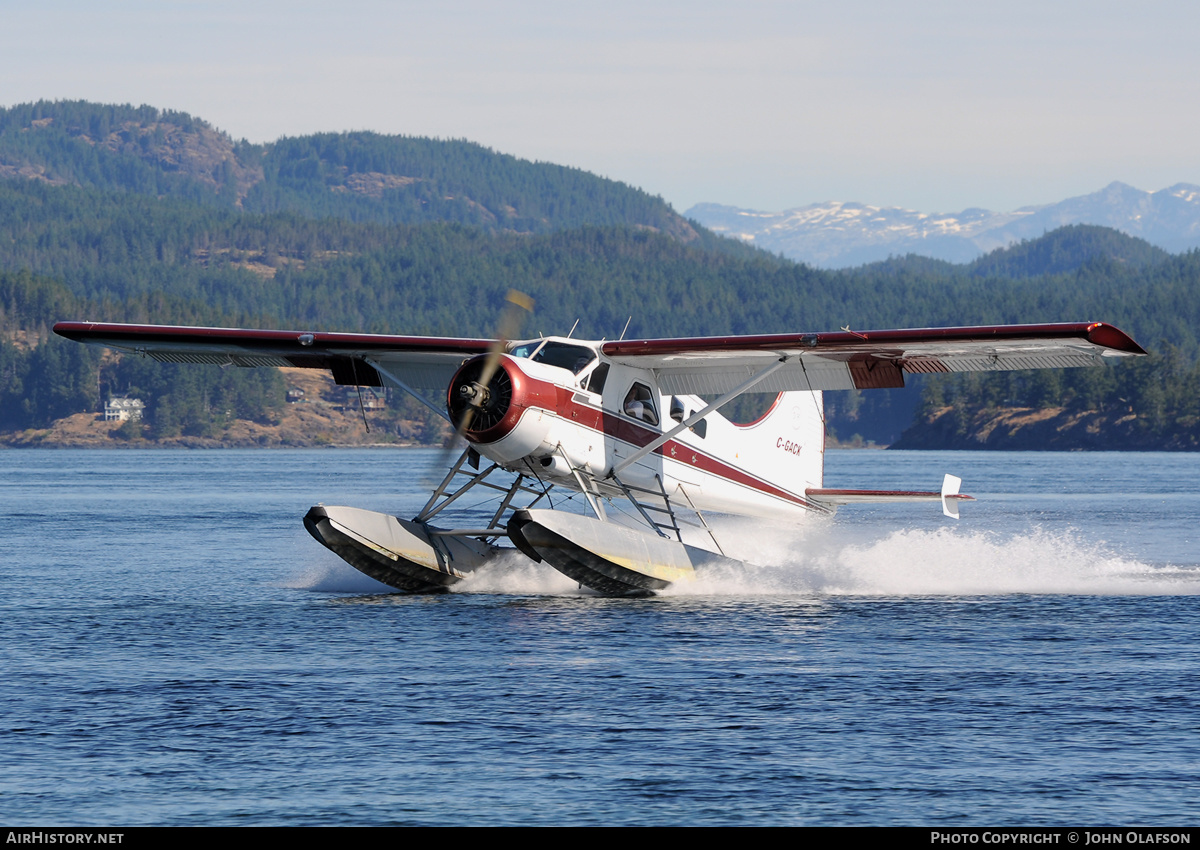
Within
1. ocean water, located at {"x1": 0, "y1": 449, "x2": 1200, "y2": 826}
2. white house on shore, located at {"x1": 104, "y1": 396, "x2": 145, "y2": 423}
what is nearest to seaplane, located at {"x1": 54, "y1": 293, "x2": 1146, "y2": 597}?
ocean water, located at {"x1": 0, "y1": 449, "x2": 1200, "y2": 826}

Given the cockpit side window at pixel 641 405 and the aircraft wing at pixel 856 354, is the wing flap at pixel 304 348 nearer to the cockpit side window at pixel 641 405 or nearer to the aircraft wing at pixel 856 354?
the cockpit side window at pixel 641 405

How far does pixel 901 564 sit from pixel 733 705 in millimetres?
11082

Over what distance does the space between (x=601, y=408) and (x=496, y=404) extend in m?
2.07

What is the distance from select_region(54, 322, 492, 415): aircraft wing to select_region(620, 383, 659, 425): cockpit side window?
1997mm

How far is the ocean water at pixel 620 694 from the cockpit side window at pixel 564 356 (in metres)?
1.98

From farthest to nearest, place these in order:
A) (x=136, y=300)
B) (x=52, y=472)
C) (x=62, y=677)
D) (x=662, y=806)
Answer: (x=136, y=300), (x=52, y=472), (x=62, y=677), (x=662, y=806)

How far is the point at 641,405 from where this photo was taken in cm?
1931

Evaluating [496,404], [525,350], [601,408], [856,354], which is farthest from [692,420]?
[496,404]

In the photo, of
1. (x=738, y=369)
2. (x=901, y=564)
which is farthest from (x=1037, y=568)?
(x=738, y=369)

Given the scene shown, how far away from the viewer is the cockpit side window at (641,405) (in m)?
19.1

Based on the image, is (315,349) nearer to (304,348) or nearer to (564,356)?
(304,348)

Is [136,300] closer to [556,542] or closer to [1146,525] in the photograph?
[1146,525]

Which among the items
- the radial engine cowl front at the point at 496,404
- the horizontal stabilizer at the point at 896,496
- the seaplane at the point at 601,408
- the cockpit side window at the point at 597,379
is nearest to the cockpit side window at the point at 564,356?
the seaplane at the point at 601,408
